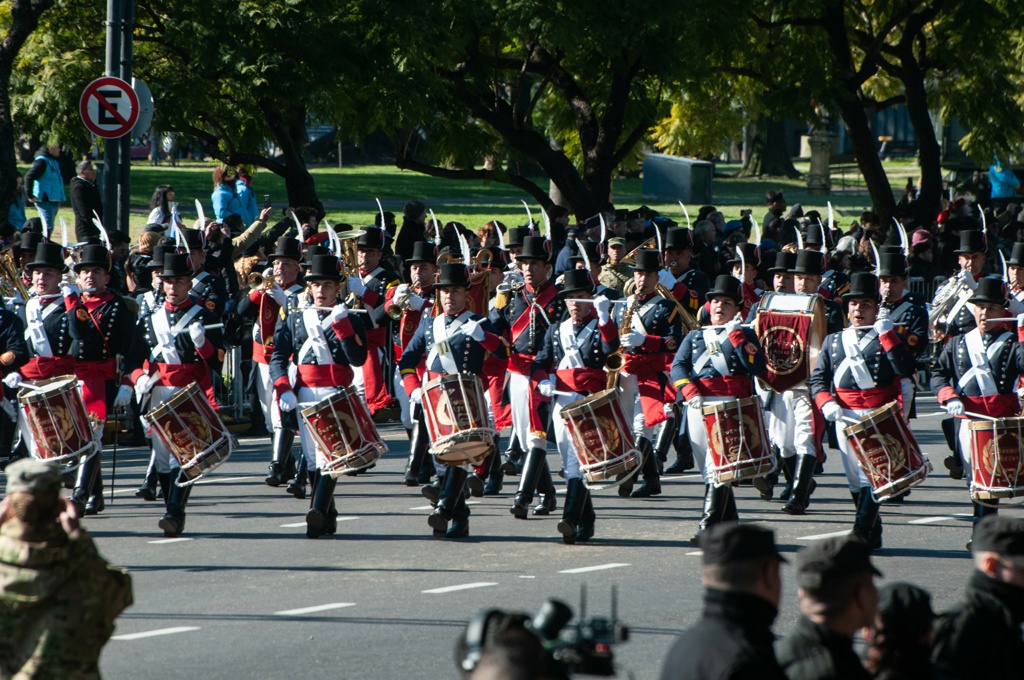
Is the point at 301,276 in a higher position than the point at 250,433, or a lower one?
higher

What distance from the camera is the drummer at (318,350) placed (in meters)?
11.7

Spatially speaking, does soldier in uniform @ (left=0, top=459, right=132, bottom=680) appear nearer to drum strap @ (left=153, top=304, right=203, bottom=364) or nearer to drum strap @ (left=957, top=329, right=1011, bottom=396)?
drum strap @ (left=153, top=304, right=203, bottom=364)

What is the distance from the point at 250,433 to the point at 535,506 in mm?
5115

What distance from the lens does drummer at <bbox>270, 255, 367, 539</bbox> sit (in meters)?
11.7

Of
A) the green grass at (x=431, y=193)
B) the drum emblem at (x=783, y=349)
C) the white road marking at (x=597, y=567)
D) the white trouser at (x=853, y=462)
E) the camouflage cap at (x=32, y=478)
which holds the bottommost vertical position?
the white road marking at (x=597, y=567)

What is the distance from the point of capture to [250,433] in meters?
16.9

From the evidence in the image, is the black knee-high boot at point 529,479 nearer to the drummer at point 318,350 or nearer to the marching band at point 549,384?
the marching band at point 549,384

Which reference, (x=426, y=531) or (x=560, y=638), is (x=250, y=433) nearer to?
(x=426, y=531)

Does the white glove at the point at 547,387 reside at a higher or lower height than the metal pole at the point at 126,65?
lower

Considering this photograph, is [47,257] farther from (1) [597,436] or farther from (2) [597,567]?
(2) [597,567]

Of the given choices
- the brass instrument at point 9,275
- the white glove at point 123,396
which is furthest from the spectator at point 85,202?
the white glove at point 123,396

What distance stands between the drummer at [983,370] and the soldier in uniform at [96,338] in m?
6.13

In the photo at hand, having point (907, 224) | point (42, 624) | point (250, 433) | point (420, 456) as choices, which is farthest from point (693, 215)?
point (42, 624)

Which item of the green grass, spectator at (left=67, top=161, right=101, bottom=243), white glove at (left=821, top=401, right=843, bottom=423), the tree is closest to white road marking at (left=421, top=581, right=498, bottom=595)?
white glove at (left=821, top=401, right=843, bottom=423)
